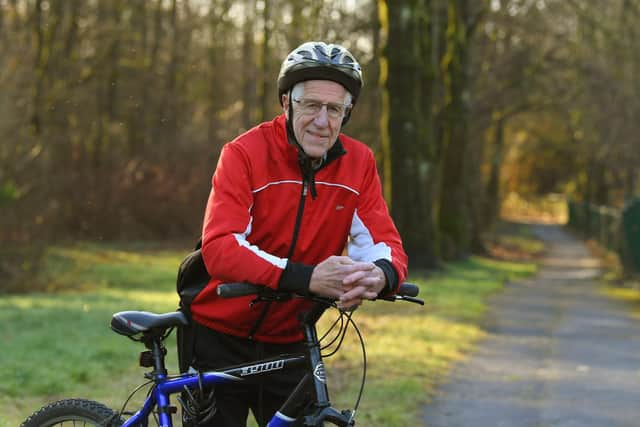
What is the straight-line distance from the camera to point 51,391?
28.2 ft

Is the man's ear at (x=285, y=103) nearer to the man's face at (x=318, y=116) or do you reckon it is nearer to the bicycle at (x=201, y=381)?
the man's face at (x=318, y=116)

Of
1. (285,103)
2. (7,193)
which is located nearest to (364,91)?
(7,193)

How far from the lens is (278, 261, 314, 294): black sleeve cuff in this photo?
358 centimetres

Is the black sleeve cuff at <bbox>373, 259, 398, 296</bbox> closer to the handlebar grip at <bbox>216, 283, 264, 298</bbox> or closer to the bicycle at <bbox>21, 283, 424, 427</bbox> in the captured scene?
the bicycle at <bbox>21, 283, 424, 427</bbox>

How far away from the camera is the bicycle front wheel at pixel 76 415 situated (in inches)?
166

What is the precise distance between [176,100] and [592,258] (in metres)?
13.6

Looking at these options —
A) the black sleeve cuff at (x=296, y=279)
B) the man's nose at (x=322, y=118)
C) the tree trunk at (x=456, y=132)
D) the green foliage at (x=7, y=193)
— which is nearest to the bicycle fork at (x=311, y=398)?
the black sleeve cuff at (x=296, y=279)

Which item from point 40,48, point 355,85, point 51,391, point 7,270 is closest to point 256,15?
point 40,48

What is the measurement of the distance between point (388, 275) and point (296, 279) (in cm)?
31

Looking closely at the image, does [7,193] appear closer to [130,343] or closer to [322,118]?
[130,343]

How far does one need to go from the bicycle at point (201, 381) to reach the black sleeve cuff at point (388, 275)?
51 mm

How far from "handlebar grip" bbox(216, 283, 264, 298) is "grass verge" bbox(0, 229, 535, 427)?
400 centimetres

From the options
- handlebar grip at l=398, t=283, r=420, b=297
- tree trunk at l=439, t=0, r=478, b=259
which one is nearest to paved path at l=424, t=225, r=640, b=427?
handlebar grip at l=398, t=283, r=420, b=297

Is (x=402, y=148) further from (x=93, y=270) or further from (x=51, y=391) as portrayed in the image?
(x=51, y=391)
